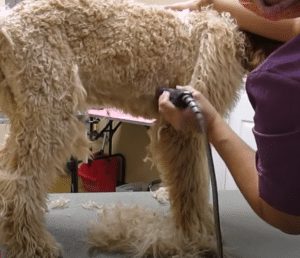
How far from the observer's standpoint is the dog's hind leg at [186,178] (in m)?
1.06

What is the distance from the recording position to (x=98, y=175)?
2480mm

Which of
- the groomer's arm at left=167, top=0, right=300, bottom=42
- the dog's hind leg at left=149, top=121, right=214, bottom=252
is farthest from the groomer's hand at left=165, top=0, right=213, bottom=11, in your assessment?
the dog's hind leg at left=149, top=121, right=214, bottom=252

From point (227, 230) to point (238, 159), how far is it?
508 millimetres

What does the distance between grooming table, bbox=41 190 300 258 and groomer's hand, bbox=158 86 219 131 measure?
0.35 metres

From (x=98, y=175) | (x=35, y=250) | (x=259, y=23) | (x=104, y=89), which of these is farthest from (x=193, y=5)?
(x=98, y=175)

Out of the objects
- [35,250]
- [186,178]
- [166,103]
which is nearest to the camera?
[166,103]

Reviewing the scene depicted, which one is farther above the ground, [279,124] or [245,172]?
[279,124]

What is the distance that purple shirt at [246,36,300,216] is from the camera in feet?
1.95

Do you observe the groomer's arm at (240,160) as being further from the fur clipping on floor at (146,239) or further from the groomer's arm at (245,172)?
the fur clipping on floor at (146,239)

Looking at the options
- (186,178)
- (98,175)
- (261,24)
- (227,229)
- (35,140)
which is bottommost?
(98,175)

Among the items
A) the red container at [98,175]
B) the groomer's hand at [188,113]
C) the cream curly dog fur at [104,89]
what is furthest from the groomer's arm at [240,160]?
the red container at [98,175]

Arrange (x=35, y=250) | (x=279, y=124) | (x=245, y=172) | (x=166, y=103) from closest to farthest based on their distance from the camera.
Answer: (x=279, y=124) → (x=245, y=172) → (x=166, y=103) → (x=35, y=250)

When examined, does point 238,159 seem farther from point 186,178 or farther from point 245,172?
point 186,178

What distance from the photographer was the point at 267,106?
62 cm
